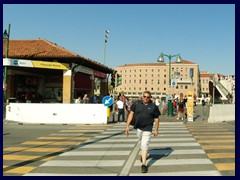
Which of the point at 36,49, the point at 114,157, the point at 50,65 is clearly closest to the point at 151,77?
the point at 36,49

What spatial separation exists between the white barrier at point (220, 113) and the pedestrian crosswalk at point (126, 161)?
945 cm

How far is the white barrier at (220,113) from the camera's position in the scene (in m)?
19.1

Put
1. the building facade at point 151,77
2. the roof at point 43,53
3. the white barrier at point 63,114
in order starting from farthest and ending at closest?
the building facade at point 151,77 → the roof at point 43,53 → the white barrier at point 63,114

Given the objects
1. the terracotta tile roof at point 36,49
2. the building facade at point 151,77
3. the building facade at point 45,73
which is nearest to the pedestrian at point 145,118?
the building facade at point 45,73

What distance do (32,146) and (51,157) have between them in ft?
6.93

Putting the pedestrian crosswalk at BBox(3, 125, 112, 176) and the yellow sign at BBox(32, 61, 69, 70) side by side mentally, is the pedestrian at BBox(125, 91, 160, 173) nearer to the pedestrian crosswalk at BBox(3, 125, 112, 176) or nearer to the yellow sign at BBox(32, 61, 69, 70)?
the pedestrian crosswalk at BBox(3, 125, 112, 176)

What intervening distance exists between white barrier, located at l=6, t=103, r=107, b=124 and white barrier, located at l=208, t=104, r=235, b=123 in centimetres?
641

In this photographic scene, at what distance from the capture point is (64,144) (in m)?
10.3

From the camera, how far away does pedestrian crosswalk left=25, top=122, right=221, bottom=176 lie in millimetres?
6387

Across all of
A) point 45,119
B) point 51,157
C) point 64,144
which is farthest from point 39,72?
point 51,157

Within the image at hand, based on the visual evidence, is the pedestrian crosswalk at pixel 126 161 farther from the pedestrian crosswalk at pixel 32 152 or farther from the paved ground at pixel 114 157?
the pedestrian crosswalk at pixel 32 152

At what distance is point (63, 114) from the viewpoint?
18.0m
